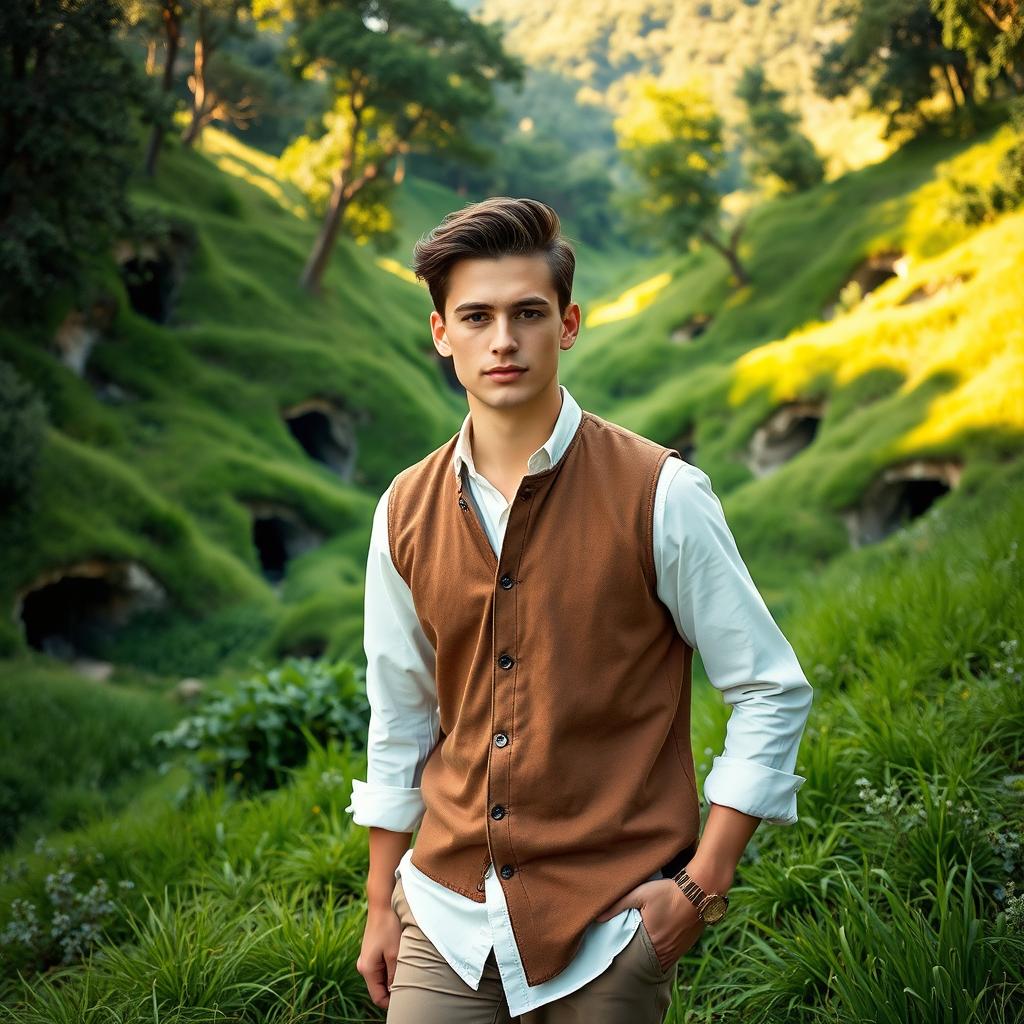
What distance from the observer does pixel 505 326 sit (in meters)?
2.21

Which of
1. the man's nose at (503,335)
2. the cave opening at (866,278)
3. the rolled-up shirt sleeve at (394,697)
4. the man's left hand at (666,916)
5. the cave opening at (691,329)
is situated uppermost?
the cave opening at (866,278)

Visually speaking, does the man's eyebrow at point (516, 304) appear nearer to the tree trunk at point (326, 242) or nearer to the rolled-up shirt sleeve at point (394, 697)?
the rolled-up shirt sleeve at point (394, 697)

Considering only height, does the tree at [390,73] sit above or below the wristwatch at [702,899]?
above

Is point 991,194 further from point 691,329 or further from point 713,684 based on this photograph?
point 713,684

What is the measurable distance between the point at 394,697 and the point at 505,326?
100cm

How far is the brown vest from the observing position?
2.10 m

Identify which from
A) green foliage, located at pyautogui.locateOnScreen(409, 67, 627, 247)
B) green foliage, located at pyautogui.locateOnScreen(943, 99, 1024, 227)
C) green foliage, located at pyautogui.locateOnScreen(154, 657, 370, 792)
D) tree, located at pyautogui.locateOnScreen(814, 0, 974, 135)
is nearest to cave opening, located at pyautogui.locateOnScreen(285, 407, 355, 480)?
green foliage, located at pyautogui.locateOnScreen(943, 99, 1024, 227)

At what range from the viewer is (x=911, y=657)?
509 cm

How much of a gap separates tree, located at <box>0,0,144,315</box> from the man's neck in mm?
11240

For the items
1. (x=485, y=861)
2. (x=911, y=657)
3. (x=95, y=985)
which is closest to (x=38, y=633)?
(x=95, y=985)

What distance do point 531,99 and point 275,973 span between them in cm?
9662

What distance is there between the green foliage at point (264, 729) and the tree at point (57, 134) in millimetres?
8120

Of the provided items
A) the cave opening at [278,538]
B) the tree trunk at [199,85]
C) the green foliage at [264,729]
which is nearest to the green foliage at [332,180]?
the tree trunk at [199,85]

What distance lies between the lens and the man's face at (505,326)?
2.21 metres
